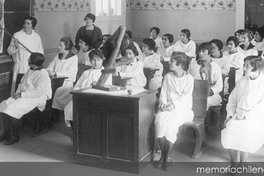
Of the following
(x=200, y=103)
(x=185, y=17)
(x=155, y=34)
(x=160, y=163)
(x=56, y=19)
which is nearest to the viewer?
(x=160, y=163)

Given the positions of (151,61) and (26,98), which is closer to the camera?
(26,98)

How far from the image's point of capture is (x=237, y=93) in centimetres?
508

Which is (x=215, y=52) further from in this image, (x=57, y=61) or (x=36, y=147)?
(x=36, y=147)

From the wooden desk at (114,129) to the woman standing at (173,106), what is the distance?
6.6 inches

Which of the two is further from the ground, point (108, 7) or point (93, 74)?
point (108, 7)

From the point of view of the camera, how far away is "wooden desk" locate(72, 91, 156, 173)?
15.5 ft

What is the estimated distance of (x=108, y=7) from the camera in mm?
10891

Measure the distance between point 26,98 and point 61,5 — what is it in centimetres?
396

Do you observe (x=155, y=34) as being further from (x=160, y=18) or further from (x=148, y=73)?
(x=148, y=73)

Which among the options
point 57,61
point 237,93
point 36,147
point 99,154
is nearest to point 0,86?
point 57,61

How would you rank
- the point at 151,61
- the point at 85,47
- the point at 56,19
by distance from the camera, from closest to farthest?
1. the point at 151,61
2. the point at 85,47
3. the point at 56,19

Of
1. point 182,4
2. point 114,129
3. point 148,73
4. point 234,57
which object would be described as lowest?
point 114,129

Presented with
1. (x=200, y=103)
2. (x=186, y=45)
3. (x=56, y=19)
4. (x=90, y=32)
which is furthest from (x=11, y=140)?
(x=186, y=45)

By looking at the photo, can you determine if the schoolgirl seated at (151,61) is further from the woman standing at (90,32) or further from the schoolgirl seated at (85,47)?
the woman standing at (90,32)
